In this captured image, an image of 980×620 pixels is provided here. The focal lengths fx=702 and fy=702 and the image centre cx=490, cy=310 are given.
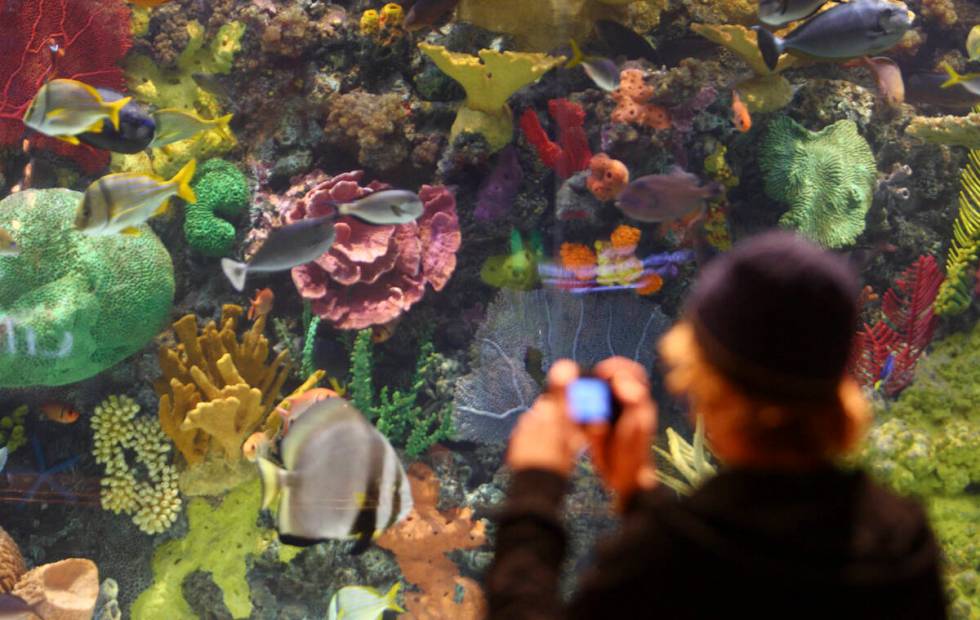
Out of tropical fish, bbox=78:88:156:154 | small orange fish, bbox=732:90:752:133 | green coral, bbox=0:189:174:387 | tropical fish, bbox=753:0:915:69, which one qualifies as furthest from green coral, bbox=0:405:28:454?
tropical fish, bbox=753:0:915:69

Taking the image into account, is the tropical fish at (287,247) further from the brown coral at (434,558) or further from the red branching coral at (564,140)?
the red branching coral at (564,140)

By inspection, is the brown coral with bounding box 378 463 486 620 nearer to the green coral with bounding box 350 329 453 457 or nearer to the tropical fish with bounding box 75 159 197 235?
the green coral with bounding box 350 329 453 457

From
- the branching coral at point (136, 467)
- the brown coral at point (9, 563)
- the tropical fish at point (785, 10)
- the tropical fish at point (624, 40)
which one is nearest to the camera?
the tropical fish at point (785, 10)

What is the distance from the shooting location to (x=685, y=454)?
3.98 m

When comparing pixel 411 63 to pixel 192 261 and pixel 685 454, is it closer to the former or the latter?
→ pixel 192 261

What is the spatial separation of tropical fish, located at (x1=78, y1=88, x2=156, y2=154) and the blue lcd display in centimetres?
324

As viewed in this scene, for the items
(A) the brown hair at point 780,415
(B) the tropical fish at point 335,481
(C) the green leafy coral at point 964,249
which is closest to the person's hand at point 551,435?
(A) the brown hair at point 780,415

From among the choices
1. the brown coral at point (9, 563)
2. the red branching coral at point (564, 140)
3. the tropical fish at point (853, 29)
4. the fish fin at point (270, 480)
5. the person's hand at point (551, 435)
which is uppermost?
the person's hand at point (551, 435)

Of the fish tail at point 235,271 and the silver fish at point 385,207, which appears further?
the silver fish at point 385,207

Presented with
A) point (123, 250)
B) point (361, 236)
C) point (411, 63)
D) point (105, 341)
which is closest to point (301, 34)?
point (411, 63)

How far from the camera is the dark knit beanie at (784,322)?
35.7 inches

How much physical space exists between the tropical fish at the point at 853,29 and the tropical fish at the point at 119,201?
329cm

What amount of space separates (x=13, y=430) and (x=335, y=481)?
142 inches

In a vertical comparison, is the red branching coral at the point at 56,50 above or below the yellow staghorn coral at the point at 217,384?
above
